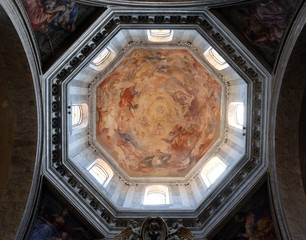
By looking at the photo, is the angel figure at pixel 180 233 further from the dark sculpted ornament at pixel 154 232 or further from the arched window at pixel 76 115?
the arched window at pixel 76 115

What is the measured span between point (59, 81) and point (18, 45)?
6.21ft

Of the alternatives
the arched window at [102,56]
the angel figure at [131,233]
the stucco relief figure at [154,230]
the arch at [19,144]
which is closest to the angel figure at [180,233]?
the stucco relief figure at [154,230]

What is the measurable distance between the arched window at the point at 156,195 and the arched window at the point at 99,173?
7.32ft

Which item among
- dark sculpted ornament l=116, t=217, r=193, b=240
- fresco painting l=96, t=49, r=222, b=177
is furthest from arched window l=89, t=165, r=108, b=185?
dark sculpted ornament l=116, t=217, r=193, b=240

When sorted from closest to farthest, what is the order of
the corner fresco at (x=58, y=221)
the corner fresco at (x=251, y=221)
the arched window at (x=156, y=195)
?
the corner fresco at (x=251, y=221)
the corner fresco at (x=58, y=221)
the arched window at (x=156, y=195)

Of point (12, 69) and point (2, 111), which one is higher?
point (12, 69)

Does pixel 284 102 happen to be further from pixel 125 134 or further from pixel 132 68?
pixel 125 134

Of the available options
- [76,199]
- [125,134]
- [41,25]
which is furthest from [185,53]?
[76,199]

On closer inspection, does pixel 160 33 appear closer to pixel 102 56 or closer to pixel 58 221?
pixel 102 56

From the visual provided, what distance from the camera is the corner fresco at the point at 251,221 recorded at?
380 inches

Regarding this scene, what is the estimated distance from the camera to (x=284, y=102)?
29.2ft

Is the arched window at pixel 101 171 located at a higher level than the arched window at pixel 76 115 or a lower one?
lower

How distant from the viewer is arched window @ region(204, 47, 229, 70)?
11.9 meters

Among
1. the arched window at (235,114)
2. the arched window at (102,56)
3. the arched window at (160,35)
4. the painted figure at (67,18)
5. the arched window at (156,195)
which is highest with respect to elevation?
the arched window at (160,35)
